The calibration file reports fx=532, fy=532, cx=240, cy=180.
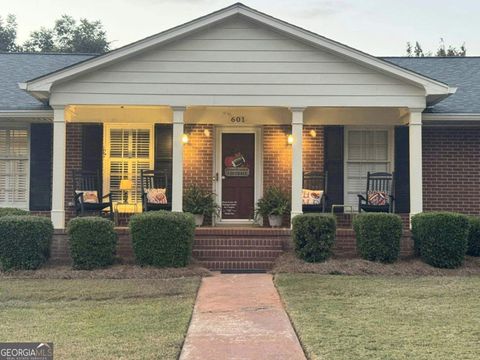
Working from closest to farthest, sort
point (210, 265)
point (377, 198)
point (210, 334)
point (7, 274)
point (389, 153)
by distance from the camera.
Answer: point (210, 334)
point (7, 274)
point (210, 265)
point (377, 198)
point (389, 153)

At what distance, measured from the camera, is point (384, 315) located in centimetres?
536

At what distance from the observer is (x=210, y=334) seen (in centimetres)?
478

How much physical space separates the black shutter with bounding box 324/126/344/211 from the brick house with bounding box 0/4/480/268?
0.8 inches

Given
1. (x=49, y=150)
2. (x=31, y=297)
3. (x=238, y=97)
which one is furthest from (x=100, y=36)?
(x=31, y=297)

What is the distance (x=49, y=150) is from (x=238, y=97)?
404cm

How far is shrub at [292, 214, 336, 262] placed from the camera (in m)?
8.02

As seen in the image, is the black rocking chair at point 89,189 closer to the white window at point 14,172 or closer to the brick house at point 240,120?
the brick house at point 240,120

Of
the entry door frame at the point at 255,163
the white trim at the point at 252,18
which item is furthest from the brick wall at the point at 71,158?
the entry door frame at the point at 255,163

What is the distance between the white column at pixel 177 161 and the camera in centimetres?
884

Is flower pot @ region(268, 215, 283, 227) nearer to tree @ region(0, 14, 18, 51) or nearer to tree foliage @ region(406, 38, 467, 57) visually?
tree foliage @ region(406, 38, 467, 57)

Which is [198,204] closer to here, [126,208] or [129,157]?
[126,208]

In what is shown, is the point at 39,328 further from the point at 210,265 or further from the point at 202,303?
the point at 210,265

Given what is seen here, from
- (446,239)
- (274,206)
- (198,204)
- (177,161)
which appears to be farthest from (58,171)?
(446,239)

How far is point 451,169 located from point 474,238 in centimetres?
197
